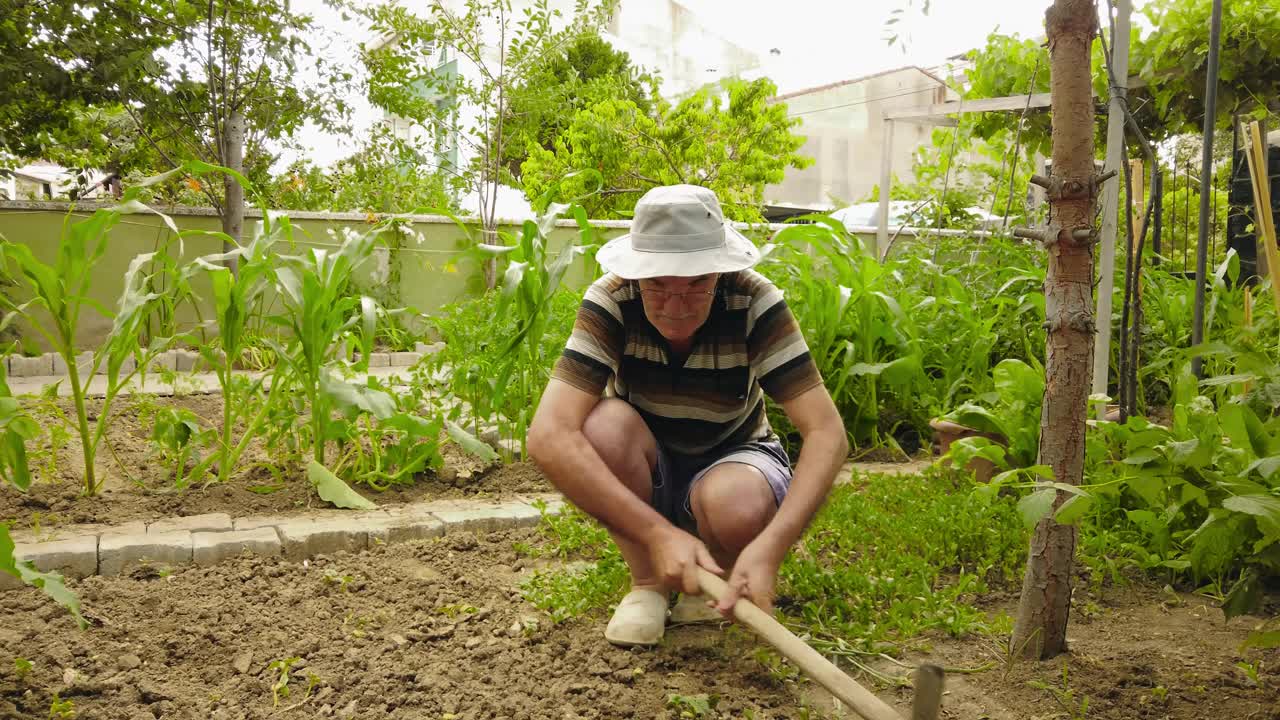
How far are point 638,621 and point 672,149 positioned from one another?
320 inches

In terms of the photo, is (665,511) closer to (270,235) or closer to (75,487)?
(270,235)

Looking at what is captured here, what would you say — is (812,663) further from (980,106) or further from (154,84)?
(154,84)

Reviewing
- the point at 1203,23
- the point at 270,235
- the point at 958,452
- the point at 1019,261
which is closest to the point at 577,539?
the point at 958,452

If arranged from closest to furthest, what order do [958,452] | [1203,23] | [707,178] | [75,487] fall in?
[958,452], [75,487], [1203,23], [707,178]

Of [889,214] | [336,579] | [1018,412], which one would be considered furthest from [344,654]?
[889,214]

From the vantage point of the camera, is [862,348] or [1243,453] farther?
[862,348]

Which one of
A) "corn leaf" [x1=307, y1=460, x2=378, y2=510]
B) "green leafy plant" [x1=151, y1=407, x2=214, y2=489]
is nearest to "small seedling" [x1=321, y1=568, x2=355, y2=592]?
"corn leaf" [x1=307, y1=460, x2=378, y2=510]

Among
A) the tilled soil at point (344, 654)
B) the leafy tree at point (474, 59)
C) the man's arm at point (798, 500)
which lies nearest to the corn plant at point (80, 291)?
the tilled soil at point (344, 654)

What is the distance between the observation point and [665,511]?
2203mm

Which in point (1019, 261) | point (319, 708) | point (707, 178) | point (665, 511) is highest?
point (707, 178)

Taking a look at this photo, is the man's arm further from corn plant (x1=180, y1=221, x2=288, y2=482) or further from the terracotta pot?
corn plant (x1=180, y1=221, x2=288, y2=482)

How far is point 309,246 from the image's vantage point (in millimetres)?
5973

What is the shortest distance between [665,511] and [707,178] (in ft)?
26.7

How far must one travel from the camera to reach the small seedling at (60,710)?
1.62m
